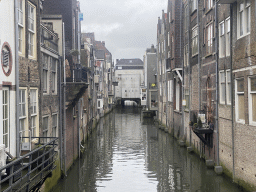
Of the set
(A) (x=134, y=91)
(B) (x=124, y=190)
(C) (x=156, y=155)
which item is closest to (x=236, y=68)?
(B) (x=124, y=190)

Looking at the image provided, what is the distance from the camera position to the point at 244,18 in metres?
13.4

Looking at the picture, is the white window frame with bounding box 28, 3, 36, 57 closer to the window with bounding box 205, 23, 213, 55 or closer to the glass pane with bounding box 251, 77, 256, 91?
the glass pane with bounding box 251, 77, 256, 91

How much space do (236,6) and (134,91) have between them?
84.5 m

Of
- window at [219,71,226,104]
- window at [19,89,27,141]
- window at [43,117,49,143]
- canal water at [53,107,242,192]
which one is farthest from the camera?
window at [219,71,226,104]

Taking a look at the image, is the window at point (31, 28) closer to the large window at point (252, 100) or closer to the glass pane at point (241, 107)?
the large window at point (252, 100)

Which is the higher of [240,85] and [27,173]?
[240,85]

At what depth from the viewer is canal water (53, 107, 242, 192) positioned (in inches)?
603

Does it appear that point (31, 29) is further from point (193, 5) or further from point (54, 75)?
point (193, 5)

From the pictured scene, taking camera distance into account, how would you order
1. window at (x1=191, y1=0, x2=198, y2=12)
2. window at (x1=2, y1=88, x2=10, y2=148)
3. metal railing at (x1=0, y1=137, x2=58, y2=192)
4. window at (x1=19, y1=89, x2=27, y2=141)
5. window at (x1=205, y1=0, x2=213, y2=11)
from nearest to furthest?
metal railing at (x1=0, y1=137, x2=58, y2=192) < window at (x1=2, y1=88, x2=10, y2=148) < window at (x1=19, y1=89, x2=27, y2=141) < window at (x1=205, y1=0, x2=213, y2=11) < window at (x1=191, y1=0, x2=198, y2=12)

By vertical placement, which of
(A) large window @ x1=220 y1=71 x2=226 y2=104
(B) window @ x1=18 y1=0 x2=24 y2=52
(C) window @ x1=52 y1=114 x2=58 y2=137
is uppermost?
(B) window @ x1=18 y1=0 x2=24 y2=52

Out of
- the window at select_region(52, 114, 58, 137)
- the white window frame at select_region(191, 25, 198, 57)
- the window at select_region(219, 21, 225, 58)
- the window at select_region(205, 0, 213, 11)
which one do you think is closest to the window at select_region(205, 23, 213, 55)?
the window at select_region(205, 0, 213, 11)

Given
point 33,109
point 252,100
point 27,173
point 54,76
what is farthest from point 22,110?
point 252,100

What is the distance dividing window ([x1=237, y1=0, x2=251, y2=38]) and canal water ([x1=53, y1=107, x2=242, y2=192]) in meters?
6.73

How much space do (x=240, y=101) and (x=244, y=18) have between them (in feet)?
11.6
